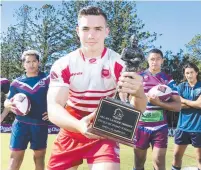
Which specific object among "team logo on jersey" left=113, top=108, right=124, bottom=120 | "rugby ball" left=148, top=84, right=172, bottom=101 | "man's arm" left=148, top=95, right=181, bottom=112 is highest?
"team logo on jersey" left=113, top=108, right=124, bottom=120

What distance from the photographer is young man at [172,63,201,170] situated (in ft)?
23.4

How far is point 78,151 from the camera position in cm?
358

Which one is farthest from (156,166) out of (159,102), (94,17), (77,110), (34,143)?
(94,17)

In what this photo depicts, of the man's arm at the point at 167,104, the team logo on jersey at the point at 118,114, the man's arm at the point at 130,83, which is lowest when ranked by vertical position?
the man's arm at the point at 167,104

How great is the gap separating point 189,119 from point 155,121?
133 centimetres

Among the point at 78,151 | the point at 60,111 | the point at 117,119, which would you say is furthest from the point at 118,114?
the point at 78,151

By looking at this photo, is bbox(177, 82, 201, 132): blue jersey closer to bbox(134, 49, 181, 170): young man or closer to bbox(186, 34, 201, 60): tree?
bbox(134, 49, 181, 170): young man

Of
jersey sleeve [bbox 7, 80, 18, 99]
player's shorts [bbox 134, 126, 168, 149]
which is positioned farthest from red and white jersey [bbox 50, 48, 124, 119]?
jersey sleeve [bbox 7, 80, 18, 99]

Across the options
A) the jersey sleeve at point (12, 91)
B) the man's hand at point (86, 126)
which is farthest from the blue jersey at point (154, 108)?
the man's hand at point (86, 126)

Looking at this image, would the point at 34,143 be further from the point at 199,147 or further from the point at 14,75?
the point at 14,75

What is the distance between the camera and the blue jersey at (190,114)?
7.25 meters

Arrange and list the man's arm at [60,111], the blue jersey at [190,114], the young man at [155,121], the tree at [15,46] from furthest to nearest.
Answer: the tree at [15,46] → the blue jersey at [190,114] → the young man at [155,121] → the man's arm at [60,111]

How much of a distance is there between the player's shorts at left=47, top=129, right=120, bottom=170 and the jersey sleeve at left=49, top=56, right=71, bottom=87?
0.55 metres

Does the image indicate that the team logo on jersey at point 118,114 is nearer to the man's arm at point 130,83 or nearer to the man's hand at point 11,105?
the man's arm at point 130,83
